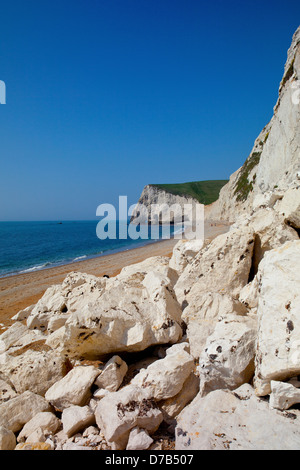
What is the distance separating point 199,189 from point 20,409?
511ft

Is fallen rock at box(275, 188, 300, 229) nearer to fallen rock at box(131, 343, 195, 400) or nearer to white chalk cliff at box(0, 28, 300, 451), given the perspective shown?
white chalk cliff at box(0, 28, 300, 451)

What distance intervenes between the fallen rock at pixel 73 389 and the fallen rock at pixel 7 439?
0.65 m

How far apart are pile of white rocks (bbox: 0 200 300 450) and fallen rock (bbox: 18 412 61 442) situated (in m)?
0.01

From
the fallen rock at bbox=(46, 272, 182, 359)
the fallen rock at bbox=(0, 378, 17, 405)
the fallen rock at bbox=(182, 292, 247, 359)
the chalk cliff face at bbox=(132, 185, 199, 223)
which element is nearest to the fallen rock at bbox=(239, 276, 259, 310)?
the fallen rock at bbox=(182, 292, 247, 359)

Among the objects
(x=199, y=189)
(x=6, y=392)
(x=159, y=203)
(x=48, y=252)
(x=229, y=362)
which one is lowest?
(x=48, y=252)

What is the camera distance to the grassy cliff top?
5438 inches

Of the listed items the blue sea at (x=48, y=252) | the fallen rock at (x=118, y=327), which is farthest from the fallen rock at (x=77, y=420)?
the blue sea at (x=48, y=252)

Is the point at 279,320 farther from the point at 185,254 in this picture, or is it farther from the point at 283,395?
the point at 185,254

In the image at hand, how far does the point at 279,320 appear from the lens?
3141mm

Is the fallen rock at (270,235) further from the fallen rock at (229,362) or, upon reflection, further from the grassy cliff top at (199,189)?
the grassy cliff top at (199,189)

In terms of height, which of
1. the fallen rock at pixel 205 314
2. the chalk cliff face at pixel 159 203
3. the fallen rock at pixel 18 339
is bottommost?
the fallen rock at pixel 18 339

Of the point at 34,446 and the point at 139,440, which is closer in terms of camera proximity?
the point at 139,440

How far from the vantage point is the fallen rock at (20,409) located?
365 cm

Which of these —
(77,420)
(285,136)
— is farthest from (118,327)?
(285,136)
